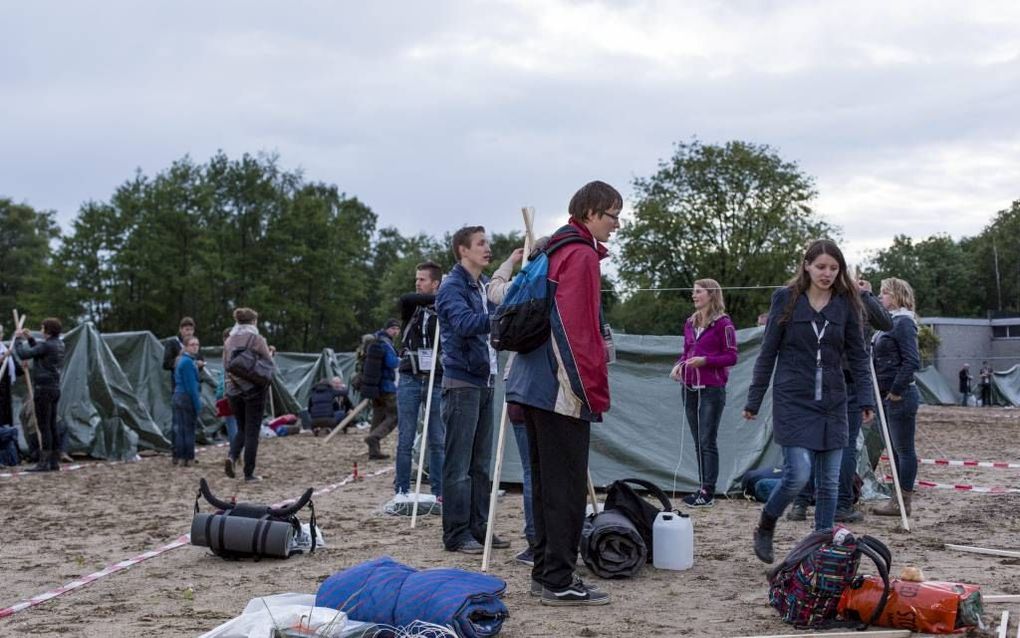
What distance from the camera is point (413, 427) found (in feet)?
26.6

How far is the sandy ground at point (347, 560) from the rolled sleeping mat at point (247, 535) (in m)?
0.10

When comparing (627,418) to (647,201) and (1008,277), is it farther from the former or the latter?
(1008,277)

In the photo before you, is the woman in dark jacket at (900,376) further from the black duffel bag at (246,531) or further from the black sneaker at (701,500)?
the black duffel bag at (246,531)

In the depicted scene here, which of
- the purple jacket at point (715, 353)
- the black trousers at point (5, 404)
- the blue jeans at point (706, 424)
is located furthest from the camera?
the black trousers at point (5, 404)

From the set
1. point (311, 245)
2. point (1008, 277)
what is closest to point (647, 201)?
point (311, 245)

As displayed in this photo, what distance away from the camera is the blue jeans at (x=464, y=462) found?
240 inches

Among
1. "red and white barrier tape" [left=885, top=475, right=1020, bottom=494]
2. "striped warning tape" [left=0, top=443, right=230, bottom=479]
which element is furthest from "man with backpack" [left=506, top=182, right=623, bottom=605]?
"striped warning tape" [left=0, top=443, right=230, bottom=479]

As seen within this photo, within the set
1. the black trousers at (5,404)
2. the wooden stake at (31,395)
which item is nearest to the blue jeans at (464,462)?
the wooden stake at (31,395)

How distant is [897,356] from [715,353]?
54.4 inches

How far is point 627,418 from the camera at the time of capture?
9.34 m

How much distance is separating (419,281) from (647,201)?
127ft

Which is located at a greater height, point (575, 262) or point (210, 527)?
point (575, 262)

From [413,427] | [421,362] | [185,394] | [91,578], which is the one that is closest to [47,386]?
[185,394]

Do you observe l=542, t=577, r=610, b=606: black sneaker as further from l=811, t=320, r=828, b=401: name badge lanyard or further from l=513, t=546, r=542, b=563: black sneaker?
l=811, t=320, r=828, b=401: name badge lanyard
